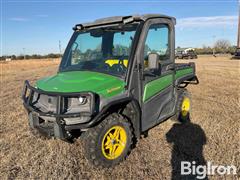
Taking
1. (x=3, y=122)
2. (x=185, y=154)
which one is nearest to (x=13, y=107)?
(x=3, y=122)

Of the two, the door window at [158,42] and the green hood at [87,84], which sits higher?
the door window at [158,42]

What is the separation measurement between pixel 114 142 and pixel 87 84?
992 mm

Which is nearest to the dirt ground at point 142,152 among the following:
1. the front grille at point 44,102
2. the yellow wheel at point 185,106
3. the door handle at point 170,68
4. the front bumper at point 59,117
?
the yellow wheel at point 185,106

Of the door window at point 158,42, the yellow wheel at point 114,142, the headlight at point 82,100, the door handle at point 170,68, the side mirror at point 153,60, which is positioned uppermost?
the door window at point 158,42

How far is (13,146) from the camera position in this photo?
438 centimetres

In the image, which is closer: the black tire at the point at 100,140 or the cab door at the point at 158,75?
the black tire at the point at 100,140

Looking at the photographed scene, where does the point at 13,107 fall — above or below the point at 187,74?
below

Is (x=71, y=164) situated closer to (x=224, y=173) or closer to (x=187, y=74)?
(x=224, y=173)

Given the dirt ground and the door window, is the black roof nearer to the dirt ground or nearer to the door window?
the door window

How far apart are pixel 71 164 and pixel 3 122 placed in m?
2.90

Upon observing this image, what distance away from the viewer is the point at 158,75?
13.9 feet

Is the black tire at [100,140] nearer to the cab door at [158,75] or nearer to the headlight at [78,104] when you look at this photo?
the headlight at [78,104]

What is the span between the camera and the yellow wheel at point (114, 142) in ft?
11.7

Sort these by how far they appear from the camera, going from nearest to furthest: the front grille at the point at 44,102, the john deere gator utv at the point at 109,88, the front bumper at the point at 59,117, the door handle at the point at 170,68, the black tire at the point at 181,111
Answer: the front bumper at the point at 59,117 < the john deere gator utv at the point at 109,88 < the front grille at the point at 44,102 < the door handle at the point at 170,68 < the black tire at the point at 181,111
